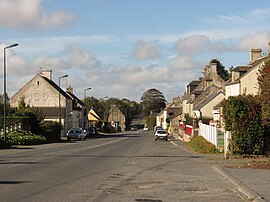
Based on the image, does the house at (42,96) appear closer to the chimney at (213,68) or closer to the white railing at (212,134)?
the chimney at (213,68)

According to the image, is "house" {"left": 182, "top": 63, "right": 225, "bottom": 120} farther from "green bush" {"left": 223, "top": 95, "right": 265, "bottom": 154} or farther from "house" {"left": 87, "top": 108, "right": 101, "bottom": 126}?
"green bush" {"left": 223, "top": 95, "right": 265, "bottom": 154}

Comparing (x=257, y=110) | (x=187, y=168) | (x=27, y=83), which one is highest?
(x=27, y=83)

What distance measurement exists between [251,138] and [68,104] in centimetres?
6815

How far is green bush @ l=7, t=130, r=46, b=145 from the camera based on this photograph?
178 feet

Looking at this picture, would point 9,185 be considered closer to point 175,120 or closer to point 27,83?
point 27,83

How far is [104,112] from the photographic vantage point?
567 ft

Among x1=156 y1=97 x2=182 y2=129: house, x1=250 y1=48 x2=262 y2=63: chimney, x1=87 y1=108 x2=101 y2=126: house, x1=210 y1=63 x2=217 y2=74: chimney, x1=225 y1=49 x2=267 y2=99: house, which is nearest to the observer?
x1=225 y1=49 x2=267 y2=99: house

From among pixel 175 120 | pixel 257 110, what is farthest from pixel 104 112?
pixel 257 110

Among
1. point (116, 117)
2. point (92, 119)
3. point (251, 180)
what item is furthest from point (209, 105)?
point (116, 117)

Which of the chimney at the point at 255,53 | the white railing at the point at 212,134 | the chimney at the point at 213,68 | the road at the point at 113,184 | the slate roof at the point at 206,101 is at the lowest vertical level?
the road at the point at 113,184

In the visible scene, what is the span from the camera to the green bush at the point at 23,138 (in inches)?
2136

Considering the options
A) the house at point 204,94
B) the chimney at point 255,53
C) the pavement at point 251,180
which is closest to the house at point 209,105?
the house at point 204,94

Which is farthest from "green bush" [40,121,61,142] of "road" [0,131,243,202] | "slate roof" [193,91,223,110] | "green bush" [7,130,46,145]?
"road" [0,131,243,202]

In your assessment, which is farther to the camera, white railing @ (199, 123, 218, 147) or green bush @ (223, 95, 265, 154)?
white railing @ (199, 123, 218, 147)
